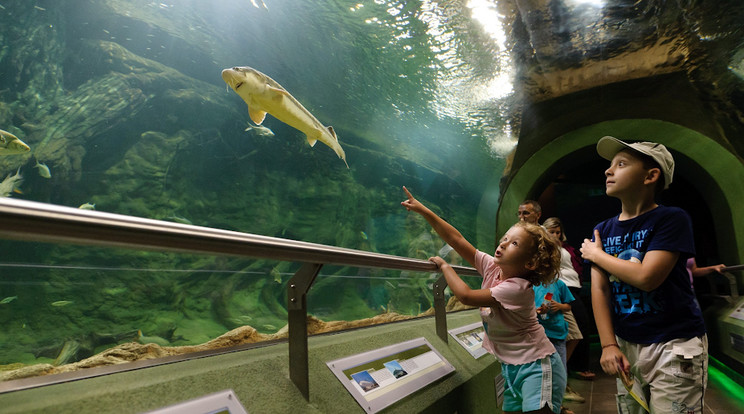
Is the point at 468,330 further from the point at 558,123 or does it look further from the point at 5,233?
the point at 558,123

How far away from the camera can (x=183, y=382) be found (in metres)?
1.08

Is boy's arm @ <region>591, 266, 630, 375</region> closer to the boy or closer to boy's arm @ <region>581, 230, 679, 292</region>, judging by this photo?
the boy

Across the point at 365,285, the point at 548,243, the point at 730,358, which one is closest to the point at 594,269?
the point at 548,243

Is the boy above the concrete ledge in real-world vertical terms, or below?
above

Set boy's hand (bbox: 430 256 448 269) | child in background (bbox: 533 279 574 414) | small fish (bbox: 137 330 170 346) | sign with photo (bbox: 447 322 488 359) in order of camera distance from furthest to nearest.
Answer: small fish (bbox: 137 330 170 346) < child in background (bbox: 533 279 574 414) < sign with photo (bbox: 447 322 488 359) < boy's hand (bbox: 430 256 448 269)

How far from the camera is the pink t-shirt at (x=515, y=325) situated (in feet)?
5.34

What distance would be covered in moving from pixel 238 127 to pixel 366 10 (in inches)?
141

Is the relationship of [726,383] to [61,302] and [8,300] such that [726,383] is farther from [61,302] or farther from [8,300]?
[8,300]

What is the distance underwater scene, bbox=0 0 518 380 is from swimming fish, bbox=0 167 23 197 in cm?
3

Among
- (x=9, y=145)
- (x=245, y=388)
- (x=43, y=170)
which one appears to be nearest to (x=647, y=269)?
(x=245, y=388)

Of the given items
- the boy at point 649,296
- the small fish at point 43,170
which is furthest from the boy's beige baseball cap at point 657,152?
the small fish at point 43,170

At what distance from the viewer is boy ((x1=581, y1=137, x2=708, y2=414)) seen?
1434 mm

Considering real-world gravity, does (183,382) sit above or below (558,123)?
below

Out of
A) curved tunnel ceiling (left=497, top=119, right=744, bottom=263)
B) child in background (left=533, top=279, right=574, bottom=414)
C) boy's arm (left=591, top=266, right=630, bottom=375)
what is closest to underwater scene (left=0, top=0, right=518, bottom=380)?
curved tunnel ceiling (left=497, top=119, right=744, bottom=263)
